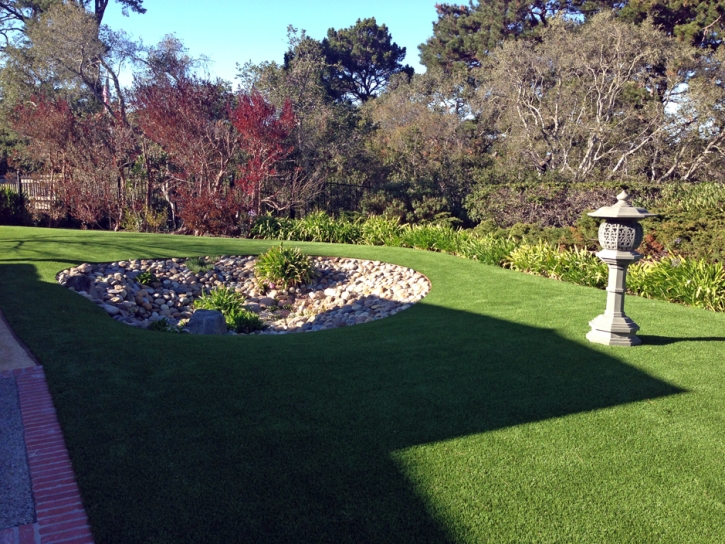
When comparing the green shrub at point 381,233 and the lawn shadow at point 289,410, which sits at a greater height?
the green shrub at point 381,233

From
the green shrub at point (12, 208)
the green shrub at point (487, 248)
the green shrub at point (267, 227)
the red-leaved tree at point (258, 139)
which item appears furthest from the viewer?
the green shrub at point (12, 208)

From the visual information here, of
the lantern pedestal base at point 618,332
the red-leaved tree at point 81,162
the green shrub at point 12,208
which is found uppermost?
the red-leaved tree at point 81,162

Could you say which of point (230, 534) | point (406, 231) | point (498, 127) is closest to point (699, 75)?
point (498, 127)

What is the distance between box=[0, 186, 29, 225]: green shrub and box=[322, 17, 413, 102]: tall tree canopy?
91.2ft

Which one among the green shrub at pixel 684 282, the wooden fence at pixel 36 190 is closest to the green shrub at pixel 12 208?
the wooden fence at pixel 36 190

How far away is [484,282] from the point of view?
9.93 m

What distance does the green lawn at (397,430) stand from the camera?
3037 mm

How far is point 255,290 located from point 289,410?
7.44m

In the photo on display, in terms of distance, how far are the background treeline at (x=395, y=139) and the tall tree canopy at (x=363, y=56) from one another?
18602 mm

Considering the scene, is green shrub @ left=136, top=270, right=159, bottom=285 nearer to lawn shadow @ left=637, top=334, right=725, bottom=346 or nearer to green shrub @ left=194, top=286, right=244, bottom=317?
green shrub @ left=194, top=286, right=244, bottom=317

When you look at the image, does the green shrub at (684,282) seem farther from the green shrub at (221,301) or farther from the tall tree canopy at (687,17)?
the tall tree canopy at (687,17)

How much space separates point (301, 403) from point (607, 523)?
7.78ft

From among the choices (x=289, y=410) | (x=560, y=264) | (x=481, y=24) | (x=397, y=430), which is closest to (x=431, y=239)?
(x=560, y=264)

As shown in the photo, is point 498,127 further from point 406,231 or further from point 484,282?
point 484,282
